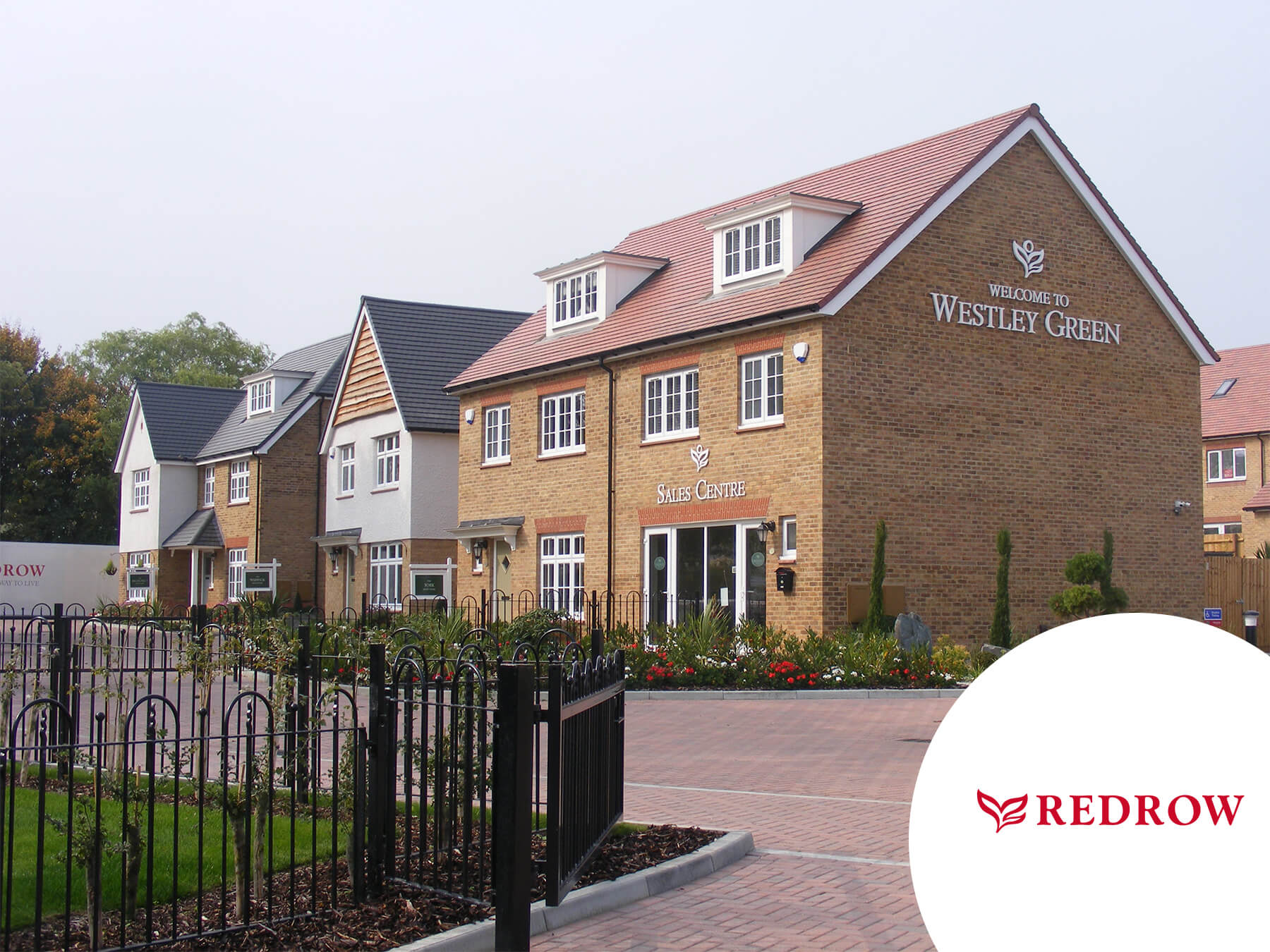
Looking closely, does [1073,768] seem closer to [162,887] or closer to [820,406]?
[162,887]

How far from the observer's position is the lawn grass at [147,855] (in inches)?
264

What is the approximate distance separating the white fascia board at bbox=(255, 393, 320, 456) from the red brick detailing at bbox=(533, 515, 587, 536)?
14.9 metres

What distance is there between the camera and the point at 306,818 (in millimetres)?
9164

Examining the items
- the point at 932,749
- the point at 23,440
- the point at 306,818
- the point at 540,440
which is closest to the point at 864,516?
the point at 540,440

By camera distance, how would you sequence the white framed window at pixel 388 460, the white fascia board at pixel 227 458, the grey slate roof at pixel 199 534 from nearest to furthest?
1. the white framed window at pixel 388 460
2. the white fascia board at pixel 227 458
3. the grey slate roof at pixel 199 534

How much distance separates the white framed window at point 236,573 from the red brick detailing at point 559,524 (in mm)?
15876

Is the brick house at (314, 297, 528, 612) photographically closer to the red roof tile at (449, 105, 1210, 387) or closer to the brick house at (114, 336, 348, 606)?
the brick house at (114, 336, 348, 606)

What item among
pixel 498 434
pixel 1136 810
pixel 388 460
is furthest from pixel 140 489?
pixel 1136 810

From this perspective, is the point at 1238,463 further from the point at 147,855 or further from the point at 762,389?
the point at 147,855

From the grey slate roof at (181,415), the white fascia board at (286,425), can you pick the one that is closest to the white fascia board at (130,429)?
the grey slate roof at (181,415)

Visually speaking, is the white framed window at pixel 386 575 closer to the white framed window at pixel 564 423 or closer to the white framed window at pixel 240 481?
the white framed window at pixel 240 481

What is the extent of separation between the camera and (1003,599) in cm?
A: 2305

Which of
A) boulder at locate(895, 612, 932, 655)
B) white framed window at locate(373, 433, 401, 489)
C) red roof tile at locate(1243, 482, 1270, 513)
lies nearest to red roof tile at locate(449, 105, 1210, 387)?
white framed window at locate(373, 433, 401, 489)

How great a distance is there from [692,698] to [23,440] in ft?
162
